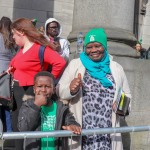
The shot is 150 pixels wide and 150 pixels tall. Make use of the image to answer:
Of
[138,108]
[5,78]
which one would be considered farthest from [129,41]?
[5,78]

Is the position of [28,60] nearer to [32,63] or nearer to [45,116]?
[32,63]

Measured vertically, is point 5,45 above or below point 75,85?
above

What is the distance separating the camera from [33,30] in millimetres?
4891

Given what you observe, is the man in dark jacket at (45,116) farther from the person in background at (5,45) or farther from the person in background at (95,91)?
the person in background at (5,45)

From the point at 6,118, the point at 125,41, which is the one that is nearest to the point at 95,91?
the point at 6,118

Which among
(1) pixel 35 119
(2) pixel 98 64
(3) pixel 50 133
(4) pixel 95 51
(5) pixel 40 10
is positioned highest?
(5) pixel 40 10

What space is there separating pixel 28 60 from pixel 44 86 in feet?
2.68

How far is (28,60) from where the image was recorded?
4754mm

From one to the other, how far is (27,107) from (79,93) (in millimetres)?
548

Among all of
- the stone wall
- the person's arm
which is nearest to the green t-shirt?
the person's arm

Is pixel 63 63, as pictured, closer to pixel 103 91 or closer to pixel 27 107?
pixel 103 91

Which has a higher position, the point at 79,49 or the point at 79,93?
the point at 79,49

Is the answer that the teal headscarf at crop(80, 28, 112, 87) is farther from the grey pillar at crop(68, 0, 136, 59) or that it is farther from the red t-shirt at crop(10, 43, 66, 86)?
the grey pillar at crop(68, 0, 136, 59)

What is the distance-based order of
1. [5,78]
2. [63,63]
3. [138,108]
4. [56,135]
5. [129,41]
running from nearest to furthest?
[56,135]
[63,63]
[5,78]
[138,108]
[129,41]
